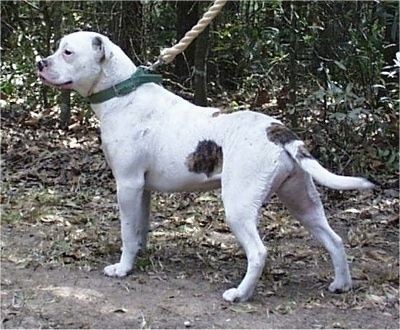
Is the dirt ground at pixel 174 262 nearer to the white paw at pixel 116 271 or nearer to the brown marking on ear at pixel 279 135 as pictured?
the white paw at pixel 116 271

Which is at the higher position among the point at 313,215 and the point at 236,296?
the point at 313,215

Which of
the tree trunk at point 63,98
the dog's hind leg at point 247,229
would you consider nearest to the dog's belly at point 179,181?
the dog's hind leg at point 247,229

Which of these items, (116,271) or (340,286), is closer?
(340,286)

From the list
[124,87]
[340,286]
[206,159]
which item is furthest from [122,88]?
[340,286]

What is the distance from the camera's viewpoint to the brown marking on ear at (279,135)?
4324 mm

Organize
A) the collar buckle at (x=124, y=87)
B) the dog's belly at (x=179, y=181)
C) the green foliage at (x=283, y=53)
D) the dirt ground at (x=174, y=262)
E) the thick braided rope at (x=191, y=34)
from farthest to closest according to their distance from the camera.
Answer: the green foliage at (x=283, y=53) → the thick braided rope at (x=191, y=34) → the collar buckle at (x=124, y=87) → the dog's belly at (x=179, y=181) → the dirt ground at (x=174, y=262)

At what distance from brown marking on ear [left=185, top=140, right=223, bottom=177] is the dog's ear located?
0.76 metres

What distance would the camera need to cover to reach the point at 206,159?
453cm

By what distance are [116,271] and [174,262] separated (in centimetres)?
48

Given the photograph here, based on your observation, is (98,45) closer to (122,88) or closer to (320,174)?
(122,88)

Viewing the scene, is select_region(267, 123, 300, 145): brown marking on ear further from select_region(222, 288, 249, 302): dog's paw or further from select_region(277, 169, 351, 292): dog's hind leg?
select_region(222, 288, 249, 302): dog's paw

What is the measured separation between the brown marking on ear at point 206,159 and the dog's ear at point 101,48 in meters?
0.76

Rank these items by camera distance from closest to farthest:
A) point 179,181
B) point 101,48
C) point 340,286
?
point 340,286 → point 179,181 → point 101,48

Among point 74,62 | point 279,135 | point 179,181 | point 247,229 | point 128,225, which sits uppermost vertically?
point 74,62
